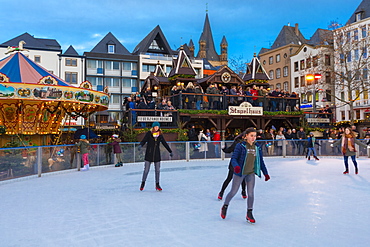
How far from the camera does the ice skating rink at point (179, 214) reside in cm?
487

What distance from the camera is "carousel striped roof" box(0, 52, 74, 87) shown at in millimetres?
16797

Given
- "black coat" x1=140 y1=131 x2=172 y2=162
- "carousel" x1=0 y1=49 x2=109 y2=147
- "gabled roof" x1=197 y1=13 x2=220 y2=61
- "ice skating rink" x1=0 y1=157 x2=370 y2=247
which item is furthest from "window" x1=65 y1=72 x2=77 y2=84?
"gabled roof" x1=197 y1=13 x2=220 y2=61

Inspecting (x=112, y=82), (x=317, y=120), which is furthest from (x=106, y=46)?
(x=317, y=120)

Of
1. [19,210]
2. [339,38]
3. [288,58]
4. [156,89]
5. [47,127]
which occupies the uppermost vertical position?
[288,58]

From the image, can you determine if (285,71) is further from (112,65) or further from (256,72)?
(256,72)

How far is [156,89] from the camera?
93.9 ft

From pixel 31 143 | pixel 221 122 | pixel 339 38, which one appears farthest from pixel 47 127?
pixel 339 38

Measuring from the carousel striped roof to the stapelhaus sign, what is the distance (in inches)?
425

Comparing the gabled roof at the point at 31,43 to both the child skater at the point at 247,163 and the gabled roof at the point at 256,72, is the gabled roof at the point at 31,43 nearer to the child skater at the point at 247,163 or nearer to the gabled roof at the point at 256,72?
the gabled roof at the point at 256,72

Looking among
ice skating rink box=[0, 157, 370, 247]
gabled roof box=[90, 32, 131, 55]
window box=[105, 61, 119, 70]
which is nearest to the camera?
ice skating rink box=[0, 157, 370, 247]

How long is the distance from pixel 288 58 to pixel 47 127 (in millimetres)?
44007

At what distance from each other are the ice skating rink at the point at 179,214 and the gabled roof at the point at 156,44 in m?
42.7

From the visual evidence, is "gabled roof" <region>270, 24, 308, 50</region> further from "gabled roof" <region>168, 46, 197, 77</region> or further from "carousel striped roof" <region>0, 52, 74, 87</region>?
"carousel striped roof" <region>0, 52, 74, 87</region>

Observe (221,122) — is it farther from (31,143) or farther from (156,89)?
(31,143)
